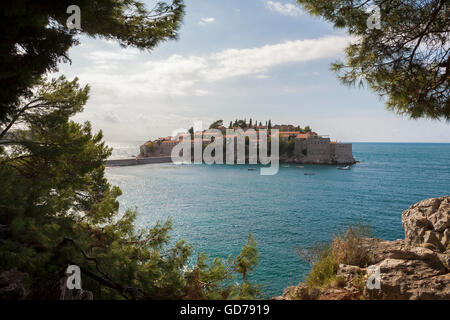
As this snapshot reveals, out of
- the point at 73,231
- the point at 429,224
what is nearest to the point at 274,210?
the point at 429,224

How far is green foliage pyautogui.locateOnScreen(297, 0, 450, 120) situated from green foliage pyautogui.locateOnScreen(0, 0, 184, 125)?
285 cm

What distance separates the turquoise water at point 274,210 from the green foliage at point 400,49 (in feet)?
17.9

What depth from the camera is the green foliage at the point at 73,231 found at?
2195 millimetres

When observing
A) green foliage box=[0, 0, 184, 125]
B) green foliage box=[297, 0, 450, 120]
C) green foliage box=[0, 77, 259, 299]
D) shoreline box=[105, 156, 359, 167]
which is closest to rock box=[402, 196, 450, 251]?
green foliage box=[297, 0, 450, 120]

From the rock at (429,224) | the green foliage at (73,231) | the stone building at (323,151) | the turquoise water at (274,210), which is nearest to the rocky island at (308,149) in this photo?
the stone building at (323,151)

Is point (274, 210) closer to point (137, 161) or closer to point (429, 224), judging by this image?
point (429, 224)

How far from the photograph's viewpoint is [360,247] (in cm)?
550

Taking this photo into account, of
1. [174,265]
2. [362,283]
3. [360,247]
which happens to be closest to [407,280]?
[362,283]

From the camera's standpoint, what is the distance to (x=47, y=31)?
3.03 m

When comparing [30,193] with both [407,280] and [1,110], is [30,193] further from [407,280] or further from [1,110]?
[407,280]

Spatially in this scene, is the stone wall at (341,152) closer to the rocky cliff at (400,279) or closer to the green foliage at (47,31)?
the rocky cliff at (400,279)

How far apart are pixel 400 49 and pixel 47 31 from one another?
5658mm
